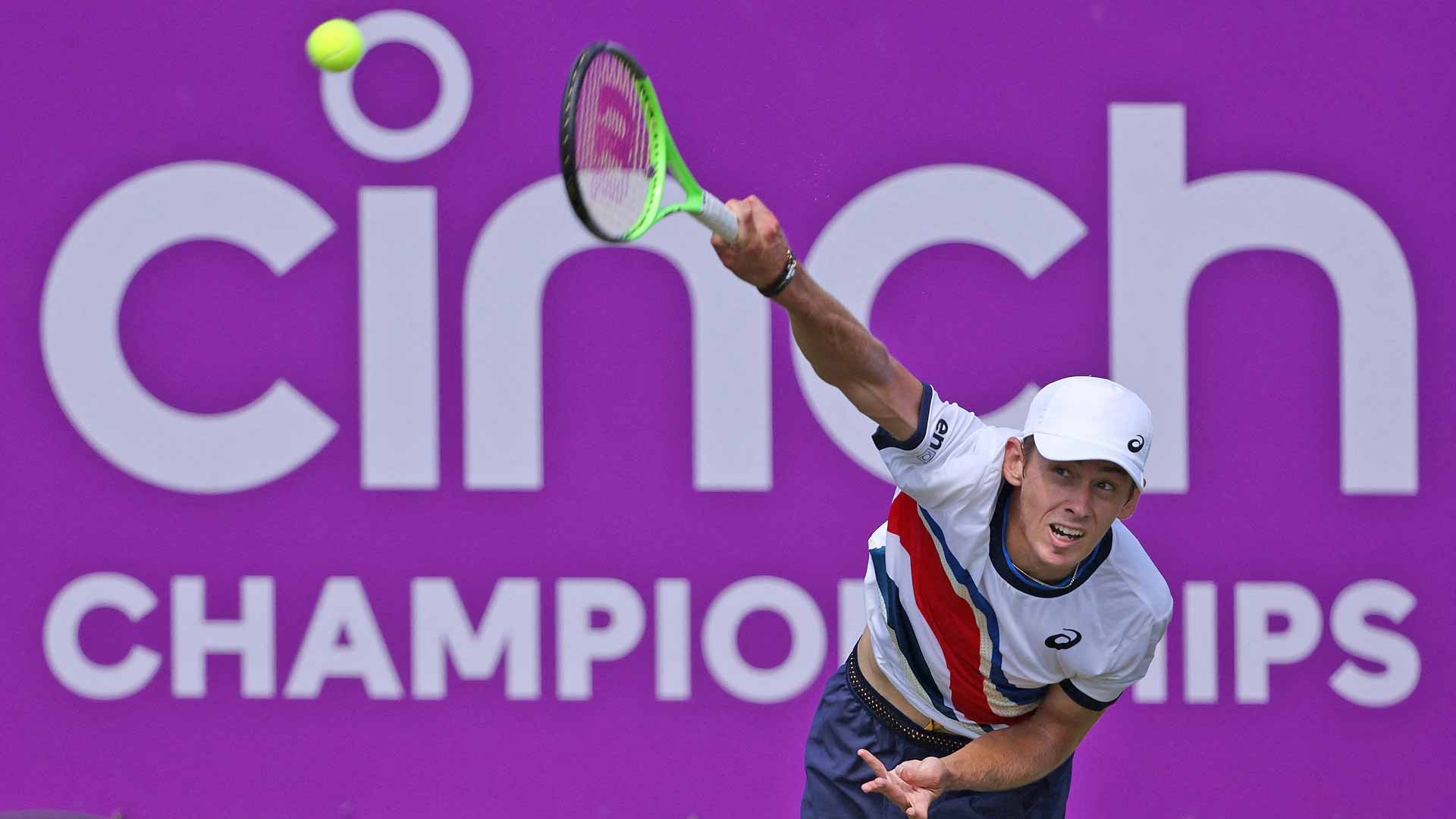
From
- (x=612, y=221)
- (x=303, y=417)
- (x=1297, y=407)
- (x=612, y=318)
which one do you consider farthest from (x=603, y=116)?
(x=1297, y=407)

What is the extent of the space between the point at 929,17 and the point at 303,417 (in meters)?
1.71

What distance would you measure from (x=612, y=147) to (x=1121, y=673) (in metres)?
1.28

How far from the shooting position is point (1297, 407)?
3.95m

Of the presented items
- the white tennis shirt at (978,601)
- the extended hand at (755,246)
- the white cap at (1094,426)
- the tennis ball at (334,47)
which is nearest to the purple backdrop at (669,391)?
the tennis ball at (334,47)

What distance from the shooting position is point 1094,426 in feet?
8.69

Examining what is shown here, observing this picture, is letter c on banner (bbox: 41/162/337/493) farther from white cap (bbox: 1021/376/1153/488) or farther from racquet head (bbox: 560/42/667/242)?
white cap (bbox: 1021/376/1153/488)

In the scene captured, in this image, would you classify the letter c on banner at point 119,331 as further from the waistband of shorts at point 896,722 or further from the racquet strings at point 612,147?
the racquet strings at point 612,147

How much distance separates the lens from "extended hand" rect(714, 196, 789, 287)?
237 cm

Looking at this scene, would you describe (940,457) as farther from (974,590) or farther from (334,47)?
(334,47)

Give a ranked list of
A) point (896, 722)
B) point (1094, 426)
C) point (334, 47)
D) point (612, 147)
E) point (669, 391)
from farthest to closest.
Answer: point (669, 391) → point (334, 47) → point (896, 722) → point (1094, 426) → point (612, 147)

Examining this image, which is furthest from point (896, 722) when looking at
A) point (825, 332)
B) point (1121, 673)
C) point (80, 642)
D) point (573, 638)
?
point (80, 642)

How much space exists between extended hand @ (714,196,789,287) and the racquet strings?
0.50 feet

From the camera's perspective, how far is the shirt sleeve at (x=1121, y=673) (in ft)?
9.49

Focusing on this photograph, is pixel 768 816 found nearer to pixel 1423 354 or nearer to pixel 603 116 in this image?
pixel 1423 354
